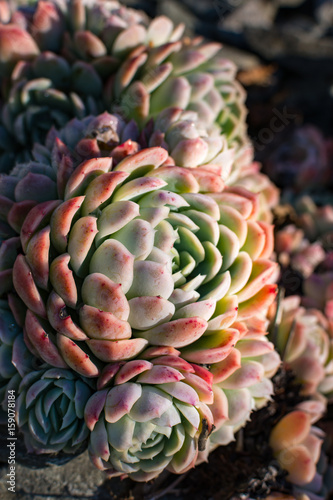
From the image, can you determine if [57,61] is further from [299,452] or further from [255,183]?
[299,452]

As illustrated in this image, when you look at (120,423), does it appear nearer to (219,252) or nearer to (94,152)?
(219,252)

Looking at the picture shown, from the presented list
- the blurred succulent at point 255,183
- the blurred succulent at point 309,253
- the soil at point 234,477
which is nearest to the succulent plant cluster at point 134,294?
the soil at point 234,477

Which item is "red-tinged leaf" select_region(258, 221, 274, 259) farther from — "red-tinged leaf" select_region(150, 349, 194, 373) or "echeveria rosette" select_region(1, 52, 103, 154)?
"echeveria rosette" select_region(1, 52, 103, 154)

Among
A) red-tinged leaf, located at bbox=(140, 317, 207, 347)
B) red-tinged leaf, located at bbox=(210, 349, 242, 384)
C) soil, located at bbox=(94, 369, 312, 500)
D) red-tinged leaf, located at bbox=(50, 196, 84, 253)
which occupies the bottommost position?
soil, located at bbox=(94, 369, 312, 500)

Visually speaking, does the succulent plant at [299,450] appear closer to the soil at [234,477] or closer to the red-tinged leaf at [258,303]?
the soil at [234,477]

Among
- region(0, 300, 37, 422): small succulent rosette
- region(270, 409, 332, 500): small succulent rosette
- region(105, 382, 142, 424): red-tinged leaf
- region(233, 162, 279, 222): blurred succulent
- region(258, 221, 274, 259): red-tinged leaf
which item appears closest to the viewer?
region(105, 382, 142, 424): red-tinged leaf

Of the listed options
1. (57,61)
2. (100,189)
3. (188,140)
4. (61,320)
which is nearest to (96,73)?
(57,61)

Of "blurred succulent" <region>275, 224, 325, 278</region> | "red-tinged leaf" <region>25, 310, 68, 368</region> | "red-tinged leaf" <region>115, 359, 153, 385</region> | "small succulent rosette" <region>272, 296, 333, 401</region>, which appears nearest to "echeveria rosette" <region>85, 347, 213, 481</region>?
"red-tinged leaf" <region>115, 359, 153, 385</region>
